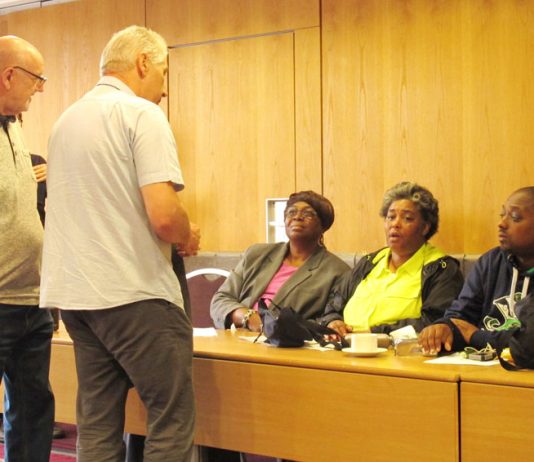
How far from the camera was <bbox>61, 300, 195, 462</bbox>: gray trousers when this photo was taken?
1.87 meters

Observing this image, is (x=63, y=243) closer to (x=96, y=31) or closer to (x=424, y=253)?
(x=424, y=253)

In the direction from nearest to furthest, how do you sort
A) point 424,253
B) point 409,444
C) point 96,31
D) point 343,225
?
point 409,444 < point 424,253 < point 343,225 < point 96,31

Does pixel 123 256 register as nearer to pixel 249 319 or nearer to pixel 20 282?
pixel 20 282

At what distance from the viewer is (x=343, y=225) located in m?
4.11

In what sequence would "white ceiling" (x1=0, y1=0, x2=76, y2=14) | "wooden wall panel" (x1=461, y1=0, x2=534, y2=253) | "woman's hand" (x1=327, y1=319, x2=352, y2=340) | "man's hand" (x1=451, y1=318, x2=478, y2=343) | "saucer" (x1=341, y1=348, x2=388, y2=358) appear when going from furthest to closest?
"white ceiling" (x1=0, y1=0, x2=76, y2=14) → "wooden wall panel" (x1=461, y1=0, x2=534, y2=253) → "woman's hand" (x1=327, y1=319, x2=352, y2=340) → "man's hand" (x1=451, y1=318, x2=478, y2=343) → "saucer" (x1=341, y1=348, x2=388, y2=358)

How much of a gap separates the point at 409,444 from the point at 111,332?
0.85 m

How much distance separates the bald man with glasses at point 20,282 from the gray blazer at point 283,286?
1.12 meters

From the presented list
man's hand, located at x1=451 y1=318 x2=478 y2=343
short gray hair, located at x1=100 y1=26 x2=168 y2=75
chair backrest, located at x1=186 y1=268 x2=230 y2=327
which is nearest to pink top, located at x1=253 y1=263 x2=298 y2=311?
chair backrest, located at x1=186 y1=268 x2=230 y2=327

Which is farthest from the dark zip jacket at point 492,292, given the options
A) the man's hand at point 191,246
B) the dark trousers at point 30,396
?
the dark trousers at point 30,396

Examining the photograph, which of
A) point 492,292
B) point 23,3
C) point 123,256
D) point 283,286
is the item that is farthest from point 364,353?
point 23,3

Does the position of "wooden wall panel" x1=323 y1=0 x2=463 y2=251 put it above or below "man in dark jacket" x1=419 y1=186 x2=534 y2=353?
above

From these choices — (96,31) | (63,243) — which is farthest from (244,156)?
(63,243)

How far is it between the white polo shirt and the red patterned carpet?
171 cm

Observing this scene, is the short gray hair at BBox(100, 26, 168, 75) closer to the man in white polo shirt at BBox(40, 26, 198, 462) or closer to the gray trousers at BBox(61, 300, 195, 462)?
the man in white polo shirt at BBox(40, 26, 198, 462)
